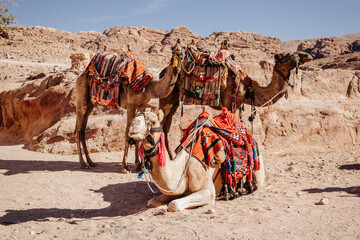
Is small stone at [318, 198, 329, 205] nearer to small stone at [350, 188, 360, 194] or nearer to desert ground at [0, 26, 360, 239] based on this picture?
desert ground at [0, 26, 360, 239]

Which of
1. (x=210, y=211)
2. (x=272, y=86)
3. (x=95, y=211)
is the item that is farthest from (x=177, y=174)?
(x=272, y=86)

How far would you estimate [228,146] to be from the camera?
13.9 ft

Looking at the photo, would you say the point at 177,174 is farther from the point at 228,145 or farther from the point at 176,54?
the point at 176,54

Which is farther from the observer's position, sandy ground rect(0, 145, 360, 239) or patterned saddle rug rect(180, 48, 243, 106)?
patterned saddle rug rect(180, 48, 243, 106)

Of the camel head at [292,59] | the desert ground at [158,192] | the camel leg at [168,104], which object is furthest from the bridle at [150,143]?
the camel leg at [168,104]

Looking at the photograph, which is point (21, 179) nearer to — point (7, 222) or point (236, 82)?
point (7, 222)

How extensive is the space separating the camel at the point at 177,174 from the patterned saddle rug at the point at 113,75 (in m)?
3.06

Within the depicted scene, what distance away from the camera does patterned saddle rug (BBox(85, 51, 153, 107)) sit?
6.54m

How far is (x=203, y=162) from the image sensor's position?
3.89 metres

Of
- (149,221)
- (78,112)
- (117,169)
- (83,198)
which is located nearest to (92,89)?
(78,112)

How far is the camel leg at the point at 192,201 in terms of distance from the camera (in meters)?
3.61

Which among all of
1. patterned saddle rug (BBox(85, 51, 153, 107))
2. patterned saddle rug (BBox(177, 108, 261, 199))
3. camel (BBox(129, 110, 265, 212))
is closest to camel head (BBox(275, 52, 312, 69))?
patterned saddle rug (BBox(177, 108, 261, 199))

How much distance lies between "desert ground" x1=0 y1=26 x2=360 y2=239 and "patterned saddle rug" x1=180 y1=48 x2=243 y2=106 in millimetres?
1493

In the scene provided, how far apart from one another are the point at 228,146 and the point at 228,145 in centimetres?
2
